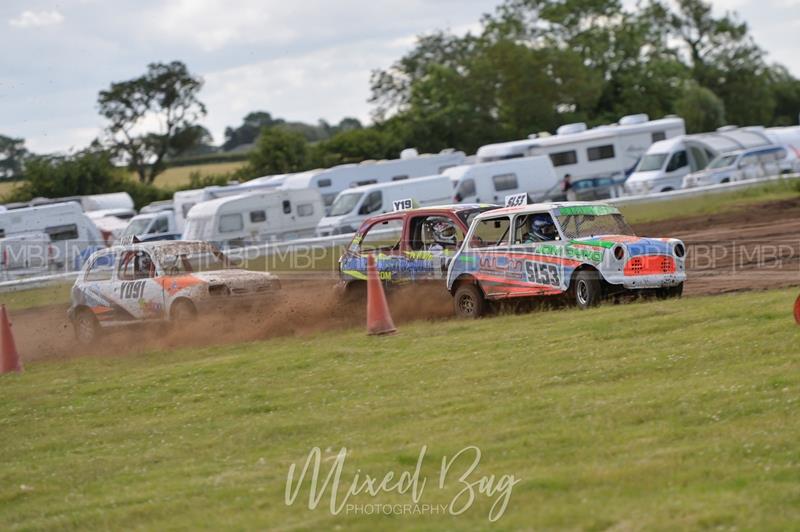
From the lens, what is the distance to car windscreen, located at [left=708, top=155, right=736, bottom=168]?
37.1 meters

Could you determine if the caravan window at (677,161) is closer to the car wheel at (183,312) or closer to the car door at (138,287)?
the car door at (138,287)

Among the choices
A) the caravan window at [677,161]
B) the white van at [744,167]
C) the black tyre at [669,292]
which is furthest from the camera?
the caravan window at [677,161]

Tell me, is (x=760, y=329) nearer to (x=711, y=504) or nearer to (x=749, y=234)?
(x=711, y=504)

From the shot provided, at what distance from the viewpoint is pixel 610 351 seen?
10383 millimetres

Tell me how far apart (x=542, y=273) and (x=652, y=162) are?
26.9m

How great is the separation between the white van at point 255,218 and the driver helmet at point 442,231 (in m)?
17.2

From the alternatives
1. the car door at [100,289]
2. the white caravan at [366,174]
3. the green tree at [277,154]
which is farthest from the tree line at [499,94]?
the car door at [100,289]

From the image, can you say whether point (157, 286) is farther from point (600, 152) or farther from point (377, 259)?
point (600, 152)

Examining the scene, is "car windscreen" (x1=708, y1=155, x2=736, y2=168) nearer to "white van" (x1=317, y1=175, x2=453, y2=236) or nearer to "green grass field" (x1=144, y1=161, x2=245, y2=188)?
"white van" (x1=317, y1=175, x2=453, y2=236)

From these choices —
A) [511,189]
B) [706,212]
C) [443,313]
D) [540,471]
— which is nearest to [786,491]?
[540,471]

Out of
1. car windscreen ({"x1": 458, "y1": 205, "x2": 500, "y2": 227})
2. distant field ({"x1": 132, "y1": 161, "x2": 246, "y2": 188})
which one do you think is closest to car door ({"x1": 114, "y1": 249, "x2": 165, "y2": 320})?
car windscreen ({"x1": 458, "y1": 205, "x2": 500, "y2": 227})

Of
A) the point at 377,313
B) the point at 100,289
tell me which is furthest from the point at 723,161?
the point at 377,313

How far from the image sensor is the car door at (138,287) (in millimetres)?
16625

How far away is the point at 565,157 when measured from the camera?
1715 inches
